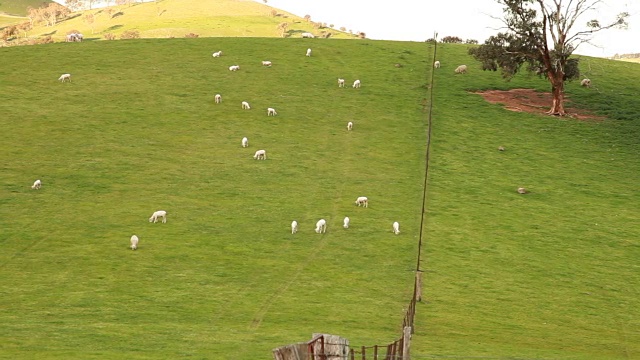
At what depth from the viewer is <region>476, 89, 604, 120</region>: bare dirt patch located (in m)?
85.1

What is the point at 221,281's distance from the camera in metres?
45.5

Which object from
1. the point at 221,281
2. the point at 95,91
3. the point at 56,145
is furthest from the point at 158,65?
the point at 221,281

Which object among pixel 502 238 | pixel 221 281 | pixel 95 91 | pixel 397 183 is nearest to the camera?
pixel 221 281

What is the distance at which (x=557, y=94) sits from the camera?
8331 centimetres

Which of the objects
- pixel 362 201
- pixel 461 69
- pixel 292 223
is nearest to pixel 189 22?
pixel 461 69

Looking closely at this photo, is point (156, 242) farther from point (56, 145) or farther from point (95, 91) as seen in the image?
point (95, 91)

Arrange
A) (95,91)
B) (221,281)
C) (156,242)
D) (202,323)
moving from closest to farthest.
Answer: (202,323) < (221,281) < (156,242) < (95,91)

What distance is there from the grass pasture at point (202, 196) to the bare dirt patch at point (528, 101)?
8027 mm

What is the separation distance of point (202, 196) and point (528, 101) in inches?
1606

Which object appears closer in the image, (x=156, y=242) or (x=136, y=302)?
(x=136, y=302)

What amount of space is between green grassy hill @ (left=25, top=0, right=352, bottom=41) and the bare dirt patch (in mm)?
74207

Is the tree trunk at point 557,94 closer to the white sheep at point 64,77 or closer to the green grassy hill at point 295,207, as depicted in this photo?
the green grassy hill at point 295,207

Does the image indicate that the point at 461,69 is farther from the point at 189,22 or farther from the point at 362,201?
the point at 189,22

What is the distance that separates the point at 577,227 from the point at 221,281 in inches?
1037
